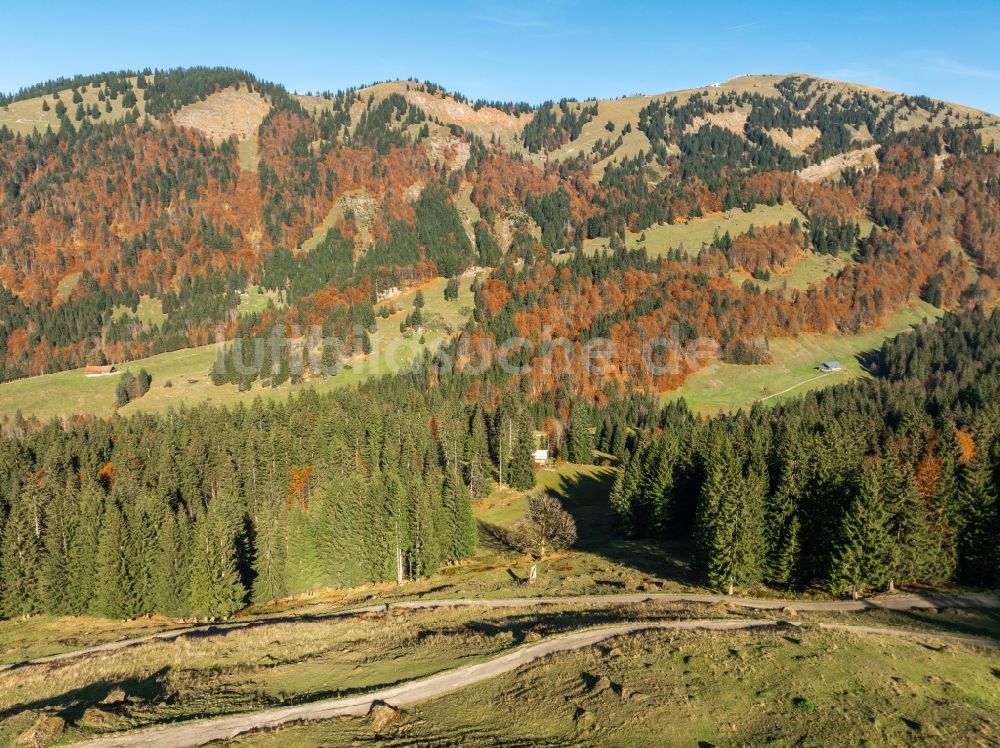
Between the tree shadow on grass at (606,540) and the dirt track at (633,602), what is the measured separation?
8.62 m

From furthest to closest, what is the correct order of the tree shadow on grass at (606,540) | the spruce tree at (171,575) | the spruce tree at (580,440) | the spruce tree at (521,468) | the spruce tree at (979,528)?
the spruce tree at (580,440) < the spruce tree at (521,468) < the tree shadow on grass at (606,540) < the spruce tree at (171,575) < the spruce tree at (979,528)

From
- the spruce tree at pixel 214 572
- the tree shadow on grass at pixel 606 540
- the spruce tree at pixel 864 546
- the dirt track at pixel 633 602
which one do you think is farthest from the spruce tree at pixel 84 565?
the spruce tree at pixel 864 546

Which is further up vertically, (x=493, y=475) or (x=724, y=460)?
(x=724, y=460)

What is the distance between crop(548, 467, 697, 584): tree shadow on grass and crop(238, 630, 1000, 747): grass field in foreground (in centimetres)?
2922

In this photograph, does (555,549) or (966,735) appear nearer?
(966,735)

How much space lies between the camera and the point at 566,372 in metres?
191

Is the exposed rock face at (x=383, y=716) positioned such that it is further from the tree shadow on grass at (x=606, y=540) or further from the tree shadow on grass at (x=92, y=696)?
the tree shadow on grass at (x=606, y=540)

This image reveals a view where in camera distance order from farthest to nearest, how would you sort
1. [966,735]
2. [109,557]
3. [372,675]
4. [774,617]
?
1. [109,557]
2. [774,617]
3. [372,675]
4. [966,735]

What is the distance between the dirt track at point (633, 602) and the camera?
50750 millimetres

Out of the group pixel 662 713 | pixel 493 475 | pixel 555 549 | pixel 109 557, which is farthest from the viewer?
pixel 493 475

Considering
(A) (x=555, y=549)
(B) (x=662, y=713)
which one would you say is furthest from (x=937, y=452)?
(B) (x=662, y=713)

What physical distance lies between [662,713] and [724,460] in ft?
164

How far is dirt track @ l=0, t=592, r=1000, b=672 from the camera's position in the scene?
50.8m

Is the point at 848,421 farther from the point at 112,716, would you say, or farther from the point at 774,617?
the point at 112,716
